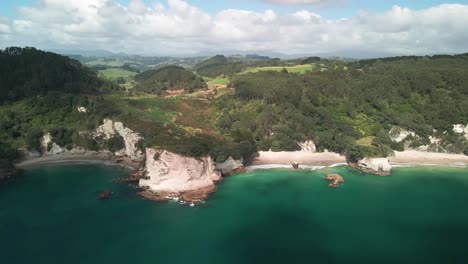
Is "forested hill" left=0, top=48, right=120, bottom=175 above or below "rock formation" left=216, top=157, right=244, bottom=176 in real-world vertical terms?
above

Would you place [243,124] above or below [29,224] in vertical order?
above

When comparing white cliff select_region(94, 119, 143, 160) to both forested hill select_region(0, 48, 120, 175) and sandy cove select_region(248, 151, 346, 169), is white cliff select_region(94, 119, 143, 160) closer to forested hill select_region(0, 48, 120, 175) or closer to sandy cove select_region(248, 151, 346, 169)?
forested hill select_region(0, 48, 120, 175)

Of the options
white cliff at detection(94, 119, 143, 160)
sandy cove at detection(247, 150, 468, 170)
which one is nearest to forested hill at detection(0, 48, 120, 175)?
white cliff at detection(94, 119, 143, 160)

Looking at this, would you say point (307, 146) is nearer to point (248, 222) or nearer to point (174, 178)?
point (174, 178)

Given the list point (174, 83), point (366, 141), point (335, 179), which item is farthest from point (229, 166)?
point (174, 83)

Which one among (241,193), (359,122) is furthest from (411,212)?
(359,122)

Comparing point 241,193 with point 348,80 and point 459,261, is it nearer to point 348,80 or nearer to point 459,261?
point 459,261
